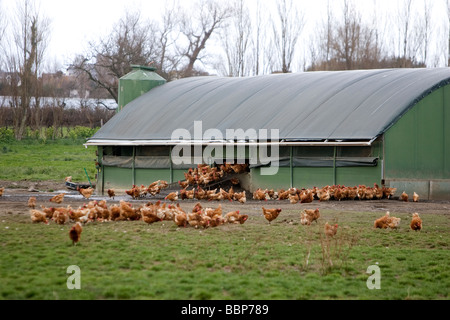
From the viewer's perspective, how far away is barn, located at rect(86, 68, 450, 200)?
22.7m

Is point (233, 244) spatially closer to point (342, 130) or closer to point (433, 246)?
point (433, 246)

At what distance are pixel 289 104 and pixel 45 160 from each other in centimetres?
2036

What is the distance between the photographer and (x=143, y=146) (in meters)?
29.5

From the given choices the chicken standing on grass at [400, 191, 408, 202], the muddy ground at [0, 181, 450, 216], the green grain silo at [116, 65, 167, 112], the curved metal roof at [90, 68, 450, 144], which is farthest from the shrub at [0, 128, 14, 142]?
the chicken standing on grass at [400, 191, 408, 202]

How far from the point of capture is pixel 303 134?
948 inches

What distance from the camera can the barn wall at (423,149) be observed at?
886 inches

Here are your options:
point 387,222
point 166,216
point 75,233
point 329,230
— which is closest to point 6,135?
point 166,216

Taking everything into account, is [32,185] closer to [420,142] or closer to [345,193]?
[345,193]

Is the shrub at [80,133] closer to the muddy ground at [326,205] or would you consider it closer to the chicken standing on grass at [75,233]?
the muddy ground at [326,205]

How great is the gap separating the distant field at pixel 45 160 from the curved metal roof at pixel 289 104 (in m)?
6.37

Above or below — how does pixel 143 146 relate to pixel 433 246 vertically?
above

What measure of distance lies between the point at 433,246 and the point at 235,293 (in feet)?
18.2

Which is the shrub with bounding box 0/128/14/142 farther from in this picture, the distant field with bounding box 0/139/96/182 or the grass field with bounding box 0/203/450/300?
the grass field with bounding box 0/203/450/300

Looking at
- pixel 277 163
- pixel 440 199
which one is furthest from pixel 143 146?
pixel 440 199
